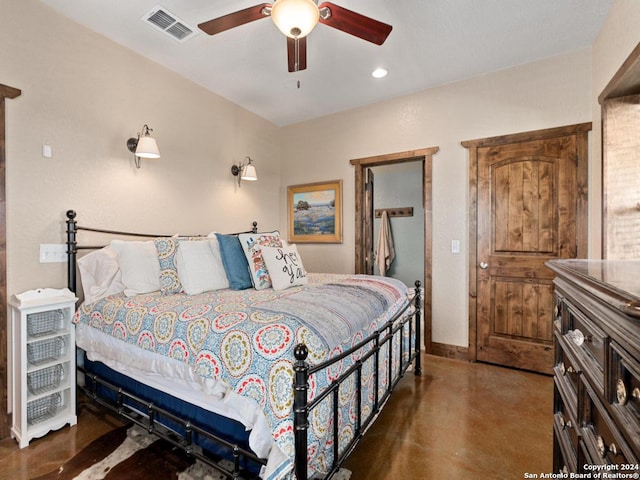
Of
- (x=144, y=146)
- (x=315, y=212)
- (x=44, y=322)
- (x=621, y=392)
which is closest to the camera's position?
(x=621, y=392)

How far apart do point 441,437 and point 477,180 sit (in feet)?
7.62

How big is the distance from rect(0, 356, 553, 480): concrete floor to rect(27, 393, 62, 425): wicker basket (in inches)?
5.2

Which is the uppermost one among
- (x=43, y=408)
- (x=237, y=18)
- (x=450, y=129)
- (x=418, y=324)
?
(x=237, y=18)

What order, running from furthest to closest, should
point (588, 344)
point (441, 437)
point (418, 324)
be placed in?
point (418, 324)
point (441, 437)
point (588, 344)

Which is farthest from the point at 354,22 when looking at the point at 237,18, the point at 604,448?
the point at 604,448

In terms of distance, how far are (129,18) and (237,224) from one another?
2109 millimetres

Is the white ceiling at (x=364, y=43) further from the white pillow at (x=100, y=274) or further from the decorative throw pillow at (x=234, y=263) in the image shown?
the white pillow at (x=100, y=274)

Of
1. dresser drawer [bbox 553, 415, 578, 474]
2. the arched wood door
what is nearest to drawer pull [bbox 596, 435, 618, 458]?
dresser drawer [bbox 553, 415, 578, 474]

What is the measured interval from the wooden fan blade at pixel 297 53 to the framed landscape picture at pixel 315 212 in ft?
6.40

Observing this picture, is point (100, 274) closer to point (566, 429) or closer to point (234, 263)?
point (234, 263)

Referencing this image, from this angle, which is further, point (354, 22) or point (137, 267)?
point (137, 267)

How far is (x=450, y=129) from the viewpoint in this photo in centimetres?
323

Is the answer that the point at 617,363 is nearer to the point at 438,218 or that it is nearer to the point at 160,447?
the point at 160,447

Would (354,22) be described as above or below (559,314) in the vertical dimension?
above
